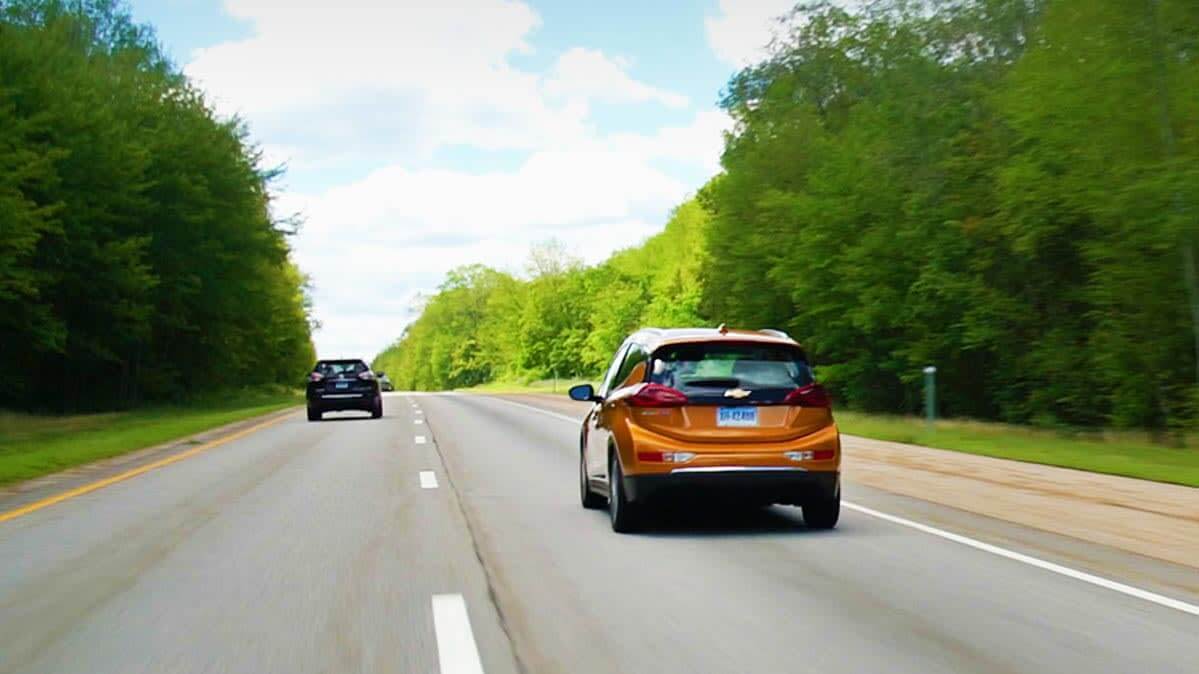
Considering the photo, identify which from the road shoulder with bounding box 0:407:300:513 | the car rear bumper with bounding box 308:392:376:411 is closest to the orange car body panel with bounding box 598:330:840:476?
the road shoulder with bounding box 0:407:300:513

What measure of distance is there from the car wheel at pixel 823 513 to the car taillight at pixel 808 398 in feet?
2.33

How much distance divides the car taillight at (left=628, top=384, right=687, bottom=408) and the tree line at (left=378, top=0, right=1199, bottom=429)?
50.7 feet

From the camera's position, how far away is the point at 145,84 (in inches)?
1855

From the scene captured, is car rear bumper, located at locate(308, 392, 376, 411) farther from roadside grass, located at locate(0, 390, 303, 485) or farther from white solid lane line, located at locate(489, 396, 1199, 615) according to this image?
white solid lane line, located at locate(489, 396, 1199, 615)

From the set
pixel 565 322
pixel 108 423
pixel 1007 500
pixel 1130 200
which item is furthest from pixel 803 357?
pixel 565 322

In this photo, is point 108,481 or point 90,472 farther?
point 90,472

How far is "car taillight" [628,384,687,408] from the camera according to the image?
32.2 ft

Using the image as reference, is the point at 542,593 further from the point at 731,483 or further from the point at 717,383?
the point at 717,383

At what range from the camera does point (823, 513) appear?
400 inches

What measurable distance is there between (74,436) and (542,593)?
22156 mm

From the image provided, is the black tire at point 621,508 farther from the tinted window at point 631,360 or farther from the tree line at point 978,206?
the tree line at point 978,206

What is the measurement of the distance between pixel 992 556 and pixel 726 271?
134 ft

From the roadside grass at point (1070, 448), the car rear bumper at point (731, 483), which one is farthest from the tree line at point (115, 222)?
the car rear bumper at point (731, 483)

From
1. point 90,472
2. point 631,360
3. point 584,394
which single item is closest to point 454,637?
point 631,360
